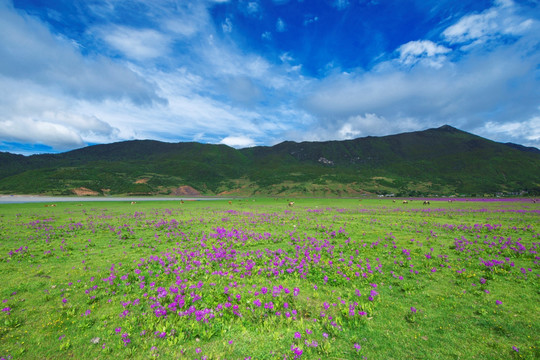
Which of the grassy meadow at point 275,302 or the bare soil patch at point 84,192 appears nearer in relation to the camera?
the grassy meadow at point 275,302

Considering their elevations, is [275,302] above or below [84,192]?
below

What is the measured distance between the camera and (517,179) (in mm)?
166000

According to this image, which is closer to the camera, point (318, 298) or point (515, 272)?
point (318, 298)

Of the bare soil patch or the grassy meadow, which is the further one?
the bare soil patch

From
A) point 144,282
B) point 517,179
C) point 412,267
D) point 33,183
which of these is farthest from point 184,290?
point 517,179

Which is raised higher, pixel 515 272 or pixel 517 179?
pixel 517 179

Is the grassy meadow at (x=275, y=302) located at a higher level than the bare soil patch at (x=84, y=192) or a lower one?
lower

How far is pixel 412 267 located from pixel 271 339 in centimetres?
846

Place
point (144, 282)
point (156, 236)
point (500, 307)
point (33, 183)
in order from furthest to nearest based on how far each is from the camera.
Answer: point (33, 183)
point (156, 236)
point (144, 282)
point (500, 307)

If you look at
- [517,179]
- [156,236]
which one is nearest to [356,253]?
[156,236]

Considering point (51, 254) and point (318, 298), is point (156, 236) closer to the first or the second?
point (51, 254)

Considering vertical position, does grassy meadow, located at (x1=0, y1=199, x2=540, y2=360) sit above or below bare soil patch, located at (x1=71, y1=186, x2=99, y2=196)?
below

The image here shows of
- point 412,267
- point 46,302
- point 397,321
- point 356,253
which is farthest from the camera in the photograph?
point 356,253

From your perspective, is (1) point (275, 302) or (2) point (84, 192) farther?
(2) point (84, 192)
